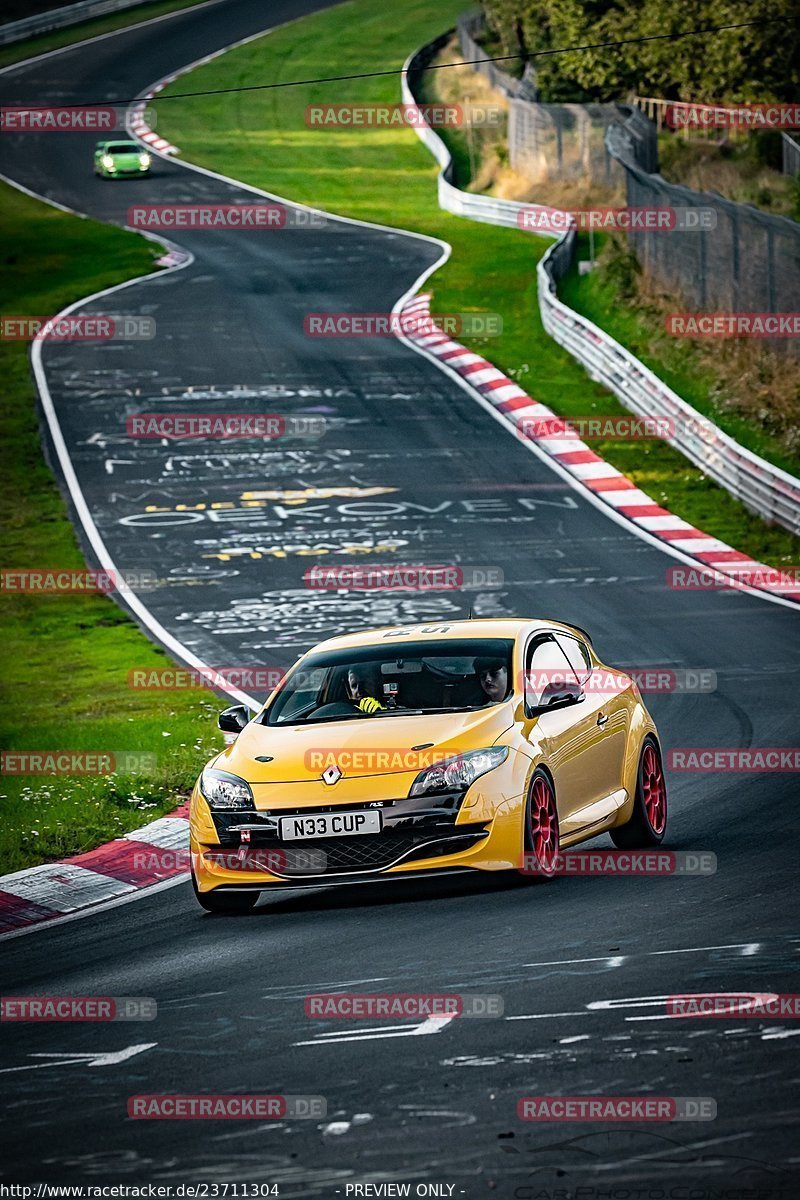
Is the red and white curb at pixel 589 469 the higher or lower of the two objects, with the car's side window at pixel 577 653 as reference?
lower

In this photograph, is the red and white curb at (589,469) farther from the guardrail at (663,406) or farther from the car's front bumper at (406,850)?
the car's front bumper at (406,850)

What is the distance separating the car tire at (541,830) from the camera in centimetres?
1077

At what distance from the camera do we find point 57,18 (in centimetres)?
8975

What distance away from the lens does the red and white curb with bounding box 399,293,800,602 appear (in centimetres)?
2347

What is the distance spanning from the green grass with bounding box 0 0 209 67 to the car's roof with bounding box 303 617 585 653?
2913 inches

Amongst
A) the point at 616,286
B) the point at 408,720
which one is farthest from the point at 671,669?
the point at 616,286

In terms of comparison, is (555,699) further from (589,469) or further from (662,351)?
(662,351)

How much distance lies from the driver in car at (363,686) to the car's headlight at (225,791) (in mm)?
1029

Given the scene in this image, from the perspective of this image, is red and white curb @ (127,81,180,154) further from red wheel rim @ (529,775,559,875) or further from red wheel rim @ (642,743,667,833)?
red wheel rim @ (529,775,559,875)

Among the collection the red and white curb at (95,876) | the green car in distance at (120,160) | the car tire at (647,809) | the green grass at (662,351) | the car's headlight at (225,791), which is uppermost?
the car's headlight at (225,791)

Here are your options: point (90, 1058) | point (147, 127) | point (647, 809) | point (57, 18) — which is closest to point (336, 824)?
point (647, 809)

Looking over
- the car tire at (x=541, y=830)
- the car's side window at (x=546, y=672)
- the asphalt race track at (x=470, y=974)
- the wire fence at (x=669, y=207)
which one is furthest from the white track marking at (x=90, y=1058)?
the wire fence at (x=669, y=207)

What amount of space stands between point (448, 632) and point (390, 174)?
5093cm

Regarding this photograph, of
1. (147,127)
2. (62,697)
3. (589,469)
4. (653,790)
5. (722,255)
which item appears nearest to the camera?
(653,790)
